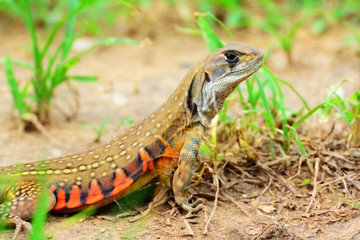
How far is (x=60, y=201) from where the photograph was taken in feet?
12.4

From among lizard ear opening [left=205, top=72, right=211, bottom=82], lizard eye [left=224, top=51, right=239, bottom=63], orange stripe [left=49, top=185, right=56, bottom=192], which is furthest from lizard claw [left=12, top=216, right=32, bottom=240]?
lizard eye [left=224, top=51, right=239, bottom=63]

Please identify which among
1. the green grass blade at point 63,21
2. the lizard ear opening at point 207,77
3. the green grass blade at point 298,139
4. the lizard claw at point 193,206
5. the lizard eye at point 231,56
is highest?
the green grass blade at point 63,21

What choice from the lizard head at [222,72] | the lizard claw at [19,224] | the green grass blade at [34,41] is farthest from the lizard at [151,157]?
the green grass blade at [34,41]

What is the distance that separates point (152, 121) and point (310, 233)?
1611mm

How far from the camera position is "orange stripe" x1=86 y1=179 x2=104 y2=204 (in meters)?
3.80

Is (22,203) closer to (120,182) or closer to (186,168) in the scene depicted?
(120,182)

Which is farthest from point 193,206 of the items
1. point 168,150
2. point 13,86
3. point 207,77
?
point 13,86

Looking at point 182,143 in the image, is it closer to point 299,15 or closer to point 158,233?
point 158,233

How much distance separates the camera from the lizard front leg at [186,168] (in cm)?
374

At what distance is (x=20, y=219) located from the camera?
350 cm

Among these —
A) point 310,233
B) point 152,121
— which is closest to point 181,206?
point 152,121

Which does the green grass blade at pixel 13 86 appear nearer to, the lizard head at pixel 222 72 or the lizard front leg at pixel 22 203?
the lizard front leg at pixel 22 203

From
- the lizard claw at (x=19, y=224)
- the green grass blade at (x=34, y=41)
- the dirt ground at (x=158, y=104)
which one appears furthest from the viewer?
the green grass blade at (x=34, y=41)

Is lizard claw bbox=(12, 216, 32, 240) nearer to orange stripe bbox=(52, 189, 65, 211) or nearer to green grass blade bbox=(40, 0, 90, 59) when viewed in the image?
orange stripe bbox=(52, 189, 65, 211)
